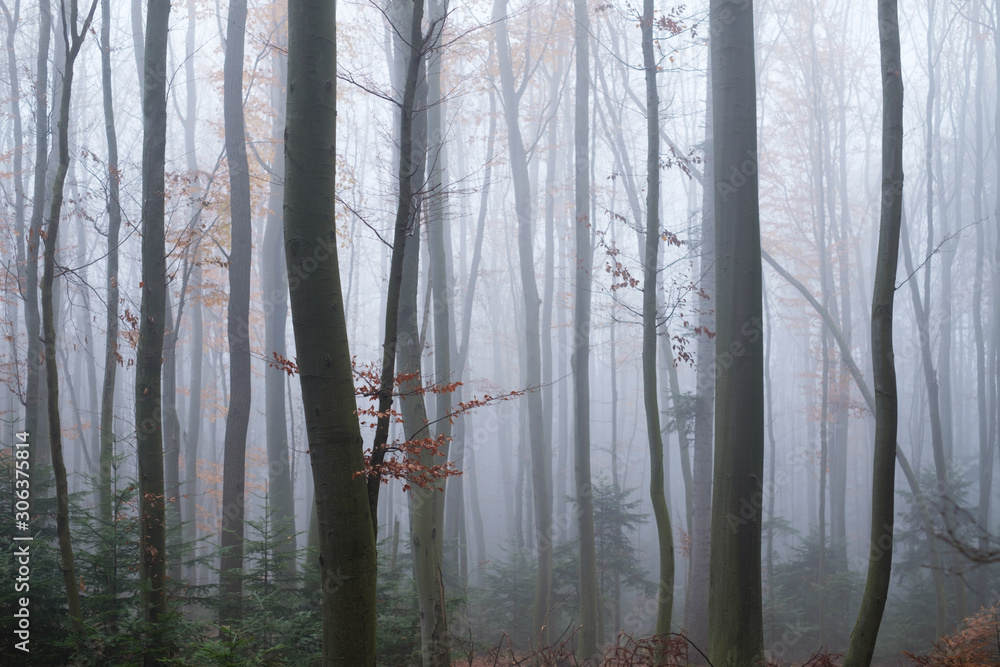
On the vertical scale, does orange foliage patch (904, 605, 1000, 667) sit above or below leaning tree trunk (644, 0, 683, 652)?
below

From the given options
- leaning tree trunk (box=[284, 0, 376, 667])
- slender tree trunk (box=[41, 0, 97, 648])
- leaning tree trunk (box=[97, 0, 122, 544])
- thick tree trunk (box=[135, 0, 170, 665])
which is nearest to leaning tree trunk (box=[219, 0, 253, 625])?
leaning tree trunk (box=[97, 0, 122, 544])

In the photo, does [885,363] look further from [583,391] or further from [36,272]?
[36,272]

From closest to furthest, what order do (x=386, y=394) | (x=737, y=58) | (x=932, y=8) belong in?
(x=386, y=394)
(x=737, y=58)
(x=932, y=8)

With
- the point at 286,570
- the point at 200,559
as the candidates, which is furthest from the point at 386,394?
the point at 286,570

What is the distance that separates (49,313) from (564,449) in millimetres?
24252

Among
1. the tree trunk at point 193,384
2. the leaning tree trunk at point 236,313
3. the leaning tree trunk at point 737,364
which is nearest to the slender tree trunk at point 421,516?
the leaning tree trunk at point 737,364

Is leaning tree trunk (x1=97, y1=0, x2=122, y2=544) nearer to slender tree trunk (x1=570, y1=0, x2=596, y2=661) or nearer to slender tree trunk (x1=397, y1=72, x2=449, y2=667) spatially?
slender tree trunk (x1=397, y1=72, x2=449, y2=667)

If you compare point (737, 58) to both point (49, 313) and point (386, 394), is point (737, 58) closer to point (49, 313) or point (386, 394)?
point (386, 394)

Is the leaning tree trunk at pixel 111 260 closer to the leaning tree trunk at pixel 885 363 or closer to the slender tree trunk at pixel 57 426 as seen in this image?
the slender tree trunk at pixel 57 426

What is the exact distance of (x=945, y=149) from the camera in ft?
86.5

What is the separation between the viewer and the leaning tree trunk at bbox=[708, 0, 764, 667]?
181 inches

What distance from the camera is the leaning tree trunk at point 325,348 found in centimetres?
323

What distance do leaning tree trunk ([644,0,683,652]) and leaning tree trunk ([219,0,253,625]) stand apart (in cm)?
479

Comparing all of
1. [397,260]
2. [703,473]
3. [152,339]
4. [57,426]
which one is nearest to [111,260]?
[152,339]
